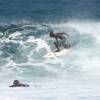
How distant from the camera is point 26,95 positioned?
86.4ft

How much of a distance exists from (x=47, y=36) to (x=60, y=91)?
809 centimetres

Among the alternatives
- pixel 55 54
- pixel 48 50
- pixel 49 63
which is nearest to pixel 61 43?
pixel 48 50

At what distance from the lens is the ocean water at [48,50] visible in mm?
26984

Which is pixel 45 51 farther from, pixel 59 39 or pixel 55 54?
pixel 59 39

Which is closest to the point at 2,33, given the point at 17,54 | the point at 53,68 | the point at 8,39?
the point at 8,39

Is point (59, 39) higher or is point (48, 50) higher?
point (59, 39)

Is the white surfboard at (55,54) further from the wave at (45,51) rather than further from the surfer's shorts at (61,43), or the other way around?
the surfer's shorts at (61,43)

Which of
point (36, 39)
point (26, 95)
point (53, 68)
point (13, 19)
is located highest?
point (13, 19)

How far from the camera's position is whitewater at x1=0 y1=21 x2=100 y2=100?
26.7 metres

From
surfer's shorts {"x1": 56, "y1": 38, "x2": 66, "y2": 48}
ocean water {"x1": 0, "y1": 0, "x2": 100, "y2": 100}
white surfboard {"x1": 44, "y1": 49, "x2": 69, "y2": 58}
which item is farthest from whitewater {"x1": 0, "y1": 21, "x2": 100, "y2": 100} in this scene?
surfer's shorts {"x1": 56, "y1": 38, "x2": 66, "y2": 48}

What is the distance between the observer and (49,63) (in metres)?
30.7

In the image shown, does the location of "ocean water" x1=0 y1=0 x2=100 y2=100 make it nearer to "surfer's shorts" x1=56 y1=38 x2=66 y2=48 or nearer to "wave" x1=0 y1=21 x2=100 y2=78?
"wave" x1=0 y1=21 x2=100 y2=78

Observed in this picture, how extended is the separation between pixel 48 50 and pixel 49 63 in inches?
74.0

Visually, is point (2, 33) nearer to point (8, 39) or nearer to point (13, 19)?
point (8, 39)
